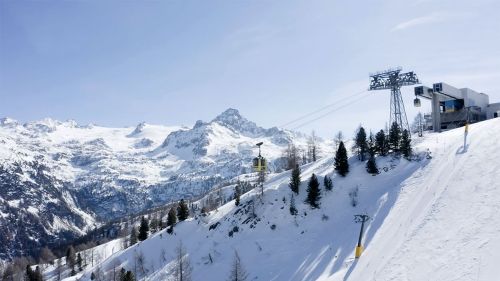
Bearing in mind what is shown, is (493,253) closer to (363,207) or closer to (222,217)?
(363,207)

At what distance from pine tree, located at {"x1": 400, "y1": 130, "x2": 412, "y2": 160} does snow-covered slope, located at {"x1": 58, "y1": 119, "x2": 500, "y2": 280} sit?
166 cm

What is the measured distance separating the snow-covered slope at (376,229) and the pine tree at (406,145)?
5.45 ft

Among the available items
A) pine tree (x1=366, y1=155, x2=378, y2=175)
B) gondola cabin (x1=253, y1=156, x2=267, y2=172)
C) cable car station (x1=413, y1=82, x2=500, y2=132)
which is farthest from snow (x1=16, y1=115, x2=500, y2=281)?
cable car station (x1=413, y1=82, x2=500, y2=132)

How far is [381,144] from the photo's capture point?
91625 mm

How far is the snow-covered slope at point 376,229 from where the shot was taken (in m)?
40.6

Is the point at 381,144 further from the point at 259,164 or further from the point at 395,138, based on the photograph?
the point at 259,164

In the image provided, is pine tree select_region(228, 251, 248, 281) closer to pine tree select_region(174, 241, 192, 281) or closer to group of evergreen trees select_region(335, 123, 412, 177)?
pine tree select_region(174, 241, 192, 281)

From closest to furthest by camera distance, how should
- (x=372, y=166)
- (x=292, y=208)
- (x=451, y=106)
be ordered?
(x=292, y=208) → (x=372, y=166) → (x=451, y=106)

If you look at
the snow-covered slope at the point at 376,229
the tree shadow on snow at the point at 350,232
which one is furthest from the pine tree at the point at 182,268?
the tree shadow on snow at the point at 350,232

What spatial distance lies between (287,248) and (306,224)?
6667mm

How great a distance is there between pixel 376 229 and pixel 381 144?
3125cm

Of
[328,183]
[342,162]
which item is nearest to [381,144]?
[342,162]

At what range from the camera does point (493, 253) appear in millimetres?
35531

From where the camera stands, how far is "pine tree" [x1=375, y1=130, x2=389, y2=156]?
91250mm
